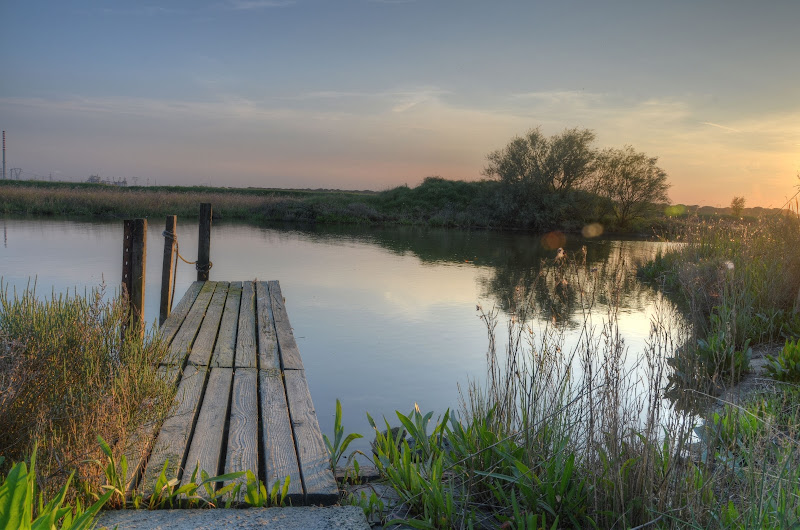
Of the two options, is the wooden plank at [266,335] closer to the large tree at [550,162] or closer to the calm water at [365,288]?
the calm water at [365,288]

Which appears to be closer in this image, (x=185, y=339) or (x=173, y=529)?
(x=173, y=529)

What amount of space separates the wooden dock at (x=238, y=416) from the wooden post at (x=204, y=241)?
10.5 ft

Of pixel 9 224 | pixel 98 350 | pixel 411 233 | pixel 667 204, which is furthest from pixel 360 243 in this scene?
pixel 667 204

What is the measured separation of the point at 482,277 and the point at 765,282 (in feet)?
24.4

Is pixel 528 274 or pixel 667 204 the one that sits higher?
pixel 667 204

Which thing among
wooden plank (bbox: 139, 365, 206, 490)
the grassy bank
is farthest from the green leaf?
the grassy bank

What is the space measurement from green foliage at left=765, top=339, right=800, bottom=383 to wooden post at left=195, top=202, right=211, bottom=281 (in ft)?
25.5

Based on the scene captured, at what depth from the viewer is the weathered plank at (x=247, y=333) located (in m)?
5.05

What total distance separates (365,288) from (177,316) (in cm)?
553

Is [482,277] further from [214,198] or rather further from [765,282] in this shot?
[214,198]

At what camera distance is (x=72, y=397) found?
9.67ft

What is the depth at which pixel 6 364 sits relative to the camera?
3096 millimetres

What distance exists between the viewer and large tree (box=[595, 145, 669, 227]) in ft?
116

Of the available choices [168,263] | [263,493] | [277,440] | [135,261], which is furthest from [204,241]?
[263,493]
